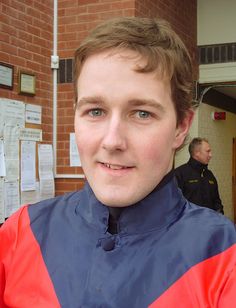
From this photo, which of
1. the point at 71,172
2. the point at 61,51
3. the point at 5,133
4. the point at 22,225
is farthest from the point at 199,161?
the point at 22,225

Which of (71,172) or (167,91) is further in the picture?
(71,172)

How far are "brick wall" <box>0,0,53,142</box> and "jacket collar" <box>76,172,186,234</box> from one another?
3593 mm

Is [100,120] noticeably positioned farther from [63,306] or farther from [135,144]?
[63,306]

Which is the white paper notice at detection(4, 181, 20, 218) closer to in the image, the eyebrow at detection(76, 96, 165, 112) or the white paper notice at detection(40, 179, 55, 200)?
the white paper notice at detection(40, 179, 55, 200)

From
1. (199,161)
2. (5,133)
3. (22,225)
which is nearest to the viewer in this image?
(22,225)

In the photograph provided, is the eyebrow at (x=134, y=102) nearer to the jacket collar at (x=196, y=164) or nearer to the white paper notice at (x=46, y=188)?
the white paper notice at (x=46, y=188)

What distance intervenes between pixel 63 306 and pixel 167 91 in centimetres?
62

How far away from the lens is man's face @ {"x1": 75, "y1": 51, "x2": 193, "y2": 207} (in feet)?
4.02

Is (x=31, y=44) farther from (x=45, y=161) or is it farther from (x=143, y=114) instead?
(x=143, y=114)

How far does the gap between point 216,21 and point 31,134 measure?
11.0 ft

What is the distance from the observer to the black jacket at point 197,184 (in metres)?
5.90

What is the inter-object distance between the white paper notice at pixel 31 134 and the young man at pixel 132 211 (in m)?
3.66

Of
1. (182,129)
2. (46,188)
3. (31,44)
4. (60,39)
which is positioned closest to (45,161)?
(46,188)

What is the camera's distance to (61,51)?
5551 mm
